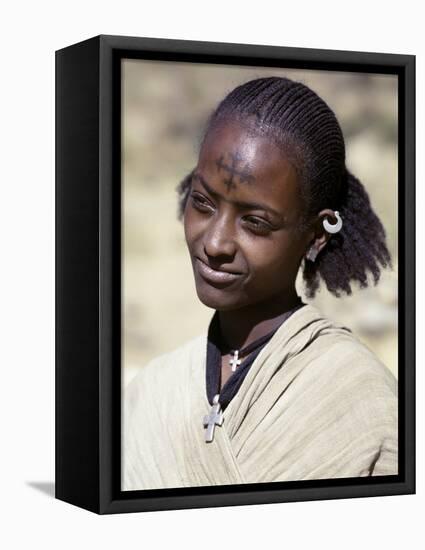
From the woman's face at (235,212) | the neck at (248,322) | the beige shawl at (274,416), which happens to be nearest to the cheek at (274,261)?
the woman's face at (235,212)

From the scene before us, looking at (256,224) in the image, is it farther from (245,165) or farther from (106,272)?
(106,272)

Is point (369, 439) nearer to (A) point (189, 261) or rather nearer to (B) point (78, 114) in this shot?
(A) point (189, 261)

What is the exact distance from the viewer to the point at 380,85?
8070 mm

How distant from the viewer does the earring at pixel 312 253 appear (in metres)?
7.78

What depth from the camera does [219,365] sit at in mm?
7695

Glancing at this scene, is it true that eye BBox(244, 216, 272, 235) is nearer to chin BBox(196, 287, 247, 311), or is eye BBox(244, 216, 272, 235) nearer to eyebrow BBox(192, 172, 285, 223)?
eyebrow BBox(192, 172, 285, 223)

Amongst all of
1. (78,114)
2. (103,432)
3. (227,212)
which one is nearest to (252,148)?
(227,212)

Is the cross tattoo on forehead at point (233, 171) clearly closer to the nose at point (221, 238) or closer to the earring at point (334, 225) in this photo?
the nose at point (221, 238)

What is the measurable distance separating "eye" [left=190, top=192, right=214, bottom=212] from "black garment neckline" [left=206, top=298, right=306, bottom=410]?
0.48m

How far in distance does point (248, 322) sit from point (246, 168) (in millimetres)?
707

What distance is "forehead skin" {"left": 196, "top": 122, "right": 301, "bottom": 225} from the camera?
7520 millimetres

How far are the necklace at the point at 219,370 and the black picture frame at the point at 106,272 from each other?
321 millimetres

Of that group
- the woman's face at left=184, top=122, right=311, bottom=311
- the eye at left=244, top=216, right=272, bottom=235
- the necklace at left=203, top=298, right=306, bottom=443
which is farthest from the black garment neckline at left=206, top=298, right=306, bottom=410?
the eye at left=244, top=216, right=272, bottom=235

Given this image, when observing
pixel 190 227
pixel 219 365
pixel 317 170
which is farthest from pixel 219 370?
pixel 317 170
